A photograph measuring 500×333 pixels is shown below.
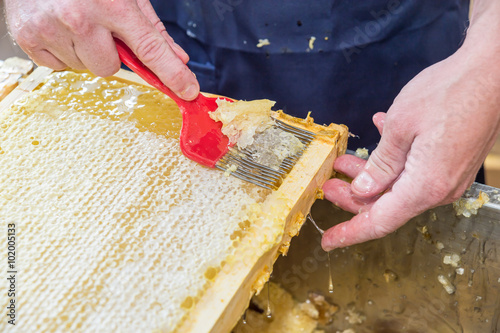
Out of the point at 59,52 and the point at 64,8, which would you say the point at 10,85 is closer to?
the point at 59,52

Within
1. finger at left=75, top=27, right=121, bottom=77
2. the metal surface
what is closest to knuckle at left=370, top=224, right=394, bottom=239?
the metal surface

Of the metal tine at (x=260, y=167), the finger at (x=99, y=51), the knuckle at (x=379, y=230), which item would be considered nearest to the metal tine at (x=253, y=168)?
the metal tine at (x=260, y=167)

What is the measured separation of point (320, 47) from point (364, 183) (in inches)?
23.0

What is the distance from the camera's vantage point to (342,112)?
1617 millimetres

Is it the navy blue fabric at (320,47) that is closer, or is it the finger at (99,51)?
the finger at (99,51)

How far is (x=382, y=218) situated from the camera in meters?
1.02

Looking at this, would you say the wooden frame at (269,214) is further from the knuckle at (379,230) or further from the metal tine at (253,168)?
the knuckle at (379,230)

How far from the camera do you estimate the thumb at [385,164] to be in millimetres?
973

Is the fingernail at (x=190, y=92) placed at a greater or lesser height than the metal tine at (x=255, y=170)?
greater

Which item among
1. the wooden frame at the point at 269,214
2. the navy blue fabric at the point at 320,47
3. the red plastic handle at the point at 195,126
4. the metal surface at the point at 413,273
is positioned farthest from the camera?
the navy blue fabric at the point at 320,47

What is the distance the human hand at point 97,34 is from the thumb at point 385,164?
18.3 inches

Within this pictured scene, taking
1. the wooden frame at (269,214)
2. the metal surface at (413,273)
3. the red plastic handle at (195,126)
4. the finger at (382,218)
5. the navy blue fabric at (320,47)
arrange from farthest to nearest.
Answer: the navy blue fabric at (320,47) < the metal surface at (413,273) < the red plastic handle at (195,126) < the finger at (382,218) < the wooden frame at (269,214)

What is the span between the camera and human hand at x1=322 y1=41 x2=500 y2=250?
0.88m

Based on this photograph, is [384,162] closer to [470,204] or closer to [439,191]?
[439,191]
